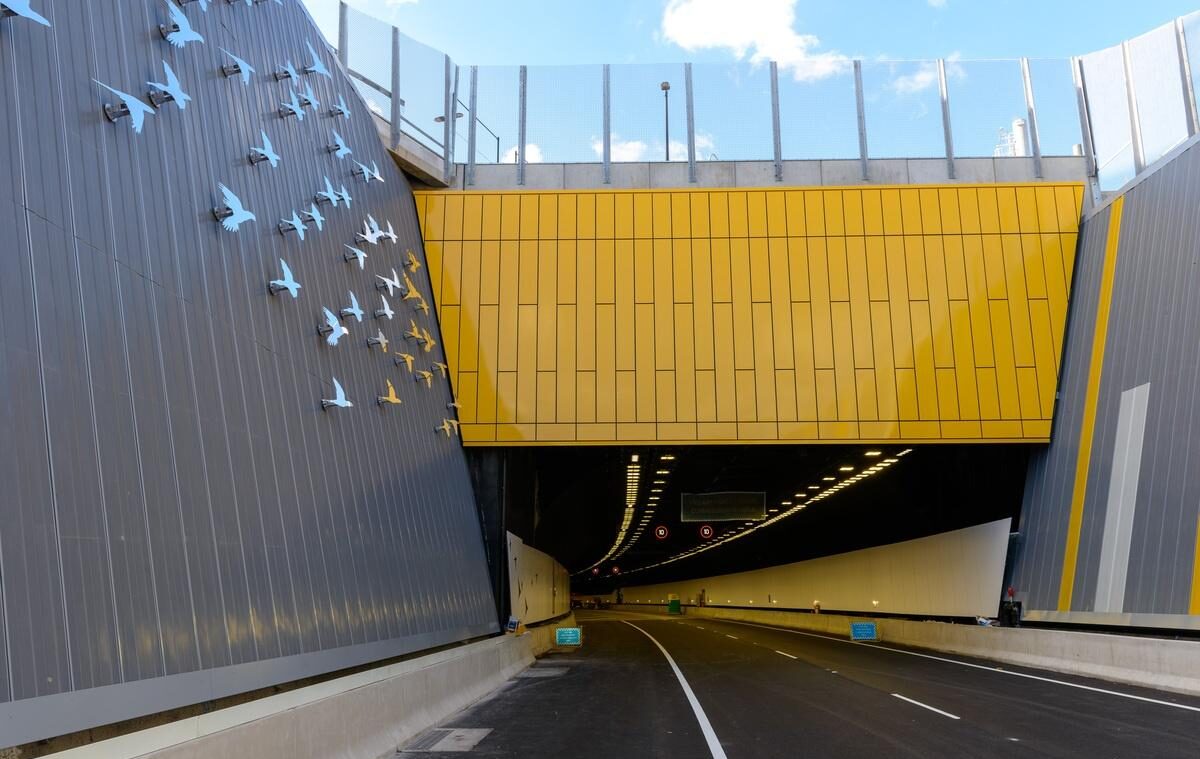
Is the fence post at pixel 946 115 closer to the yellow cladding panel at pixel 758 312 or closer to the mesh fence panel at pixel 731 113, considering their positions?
the yellow cladding panel at pixel 758 312

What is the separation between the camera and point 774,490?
1478 inches

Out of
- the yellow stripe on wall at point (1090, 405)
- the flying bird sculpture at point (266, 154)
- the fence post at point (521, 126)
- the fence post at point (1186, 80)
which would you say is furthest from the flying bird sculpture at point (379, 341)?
the fence post at point (1186, 80)

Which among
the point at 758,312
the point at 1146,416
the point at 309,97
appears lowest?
the point at 1146,416

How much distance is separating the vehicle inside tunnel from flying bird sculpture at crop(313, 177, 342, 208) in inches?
411

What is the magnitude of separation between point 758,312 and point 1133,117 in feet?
36.3

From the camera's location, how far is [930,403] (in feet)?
77.5

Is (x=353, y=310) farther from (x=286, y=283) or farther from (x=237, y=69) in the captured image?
(x=237, y=69)

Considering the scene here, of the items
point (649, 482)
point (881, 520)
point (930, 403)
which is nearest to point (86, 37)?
point (930, 403)

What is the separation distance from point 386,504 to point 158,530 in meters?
7.66

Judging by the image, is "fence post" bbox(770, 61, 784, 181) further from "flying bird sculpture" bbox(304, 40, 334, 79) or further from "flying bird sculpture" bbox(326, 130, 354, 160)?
"flying bird sculpture" bbox(304, 40, 334, 79)

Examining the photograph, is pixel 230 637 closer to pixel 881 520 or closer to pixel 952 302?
pixel 952 302

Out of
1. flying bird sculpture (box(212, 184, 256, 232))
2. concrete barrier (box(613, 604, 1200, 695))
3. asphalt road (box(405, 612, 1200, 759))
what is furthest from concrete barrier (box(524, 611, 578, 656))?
flying bird sculpture (box(212, 184, 256, 232))

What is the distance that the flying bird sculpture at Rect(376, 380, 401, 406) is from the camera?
16.5m

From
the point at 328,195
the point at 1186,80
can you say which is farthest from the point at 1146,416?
the point at 328,195
